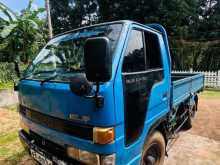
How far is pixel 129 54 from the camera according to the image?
8.00 ft

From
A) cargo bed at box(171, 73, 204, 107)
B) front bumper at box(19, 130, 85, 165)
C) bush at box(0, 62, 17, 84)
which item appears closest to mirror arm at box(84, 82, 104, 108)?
front bumper at box(19, 130, 85, 165)

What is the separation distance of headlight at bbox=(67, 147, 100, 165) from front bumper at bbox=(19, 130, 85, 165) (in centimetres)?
6

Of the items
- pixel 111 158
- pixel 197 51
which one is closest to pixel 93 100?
pixel 111 158

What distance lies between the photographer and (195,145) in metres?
4.29

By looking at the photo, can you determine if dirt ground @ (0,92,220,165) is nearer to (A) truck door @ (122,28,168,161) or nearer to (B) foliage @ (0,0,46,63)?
(A) truck door @ (122,28,168,161)

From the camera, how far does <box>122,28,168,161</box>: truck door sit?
2.27 m

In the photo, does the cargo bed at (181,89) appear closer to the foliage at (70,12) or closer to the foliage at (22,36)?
the foliage at (22,36)

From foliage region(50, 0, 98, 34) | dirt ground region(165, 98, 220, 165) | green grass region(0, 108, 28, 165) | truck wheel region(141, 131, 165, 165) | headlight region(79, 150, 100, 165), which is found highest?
A: foliage region(50, 0, 98, 34)

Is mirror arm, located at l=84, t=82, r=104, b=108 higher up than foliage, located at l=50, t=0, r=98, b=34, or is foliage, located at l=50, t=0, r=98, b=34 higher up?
foliage, located at l=50, t=0, r=98, b=34

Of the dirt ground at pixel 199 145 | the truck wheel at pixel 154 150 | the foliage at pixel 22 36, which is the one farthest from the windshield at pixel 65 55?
the foliage at pixel 22 36

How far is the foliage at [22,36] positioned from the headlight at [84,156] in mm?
8151

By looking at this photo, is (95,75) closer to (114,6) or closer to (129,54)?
(129,54)

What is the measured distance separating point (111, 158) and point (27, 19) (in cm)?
905

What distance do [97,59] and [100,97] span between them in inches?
14.2
